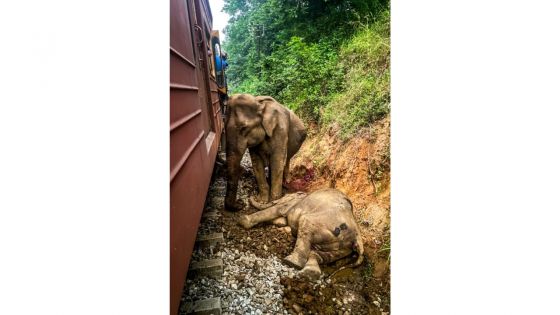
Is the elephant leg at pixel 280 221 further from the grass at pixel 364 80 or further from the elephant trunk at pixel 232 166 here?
the grass at pixel 364 80

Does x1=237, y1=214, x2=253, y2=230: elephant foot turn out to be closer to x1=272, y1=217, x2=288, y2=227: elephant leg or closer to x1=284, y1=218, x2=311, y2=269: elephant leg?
x1=272, y1=217, x2=288, y2=227: elephant leg

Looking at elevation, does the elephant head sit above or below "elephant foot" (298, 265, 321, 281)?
above

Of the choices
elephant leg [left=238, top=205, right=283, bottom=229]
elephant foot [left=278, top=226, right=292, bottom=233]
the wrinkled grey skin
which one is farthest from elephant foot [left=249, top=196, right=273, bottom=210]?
the wrinkled grey skin

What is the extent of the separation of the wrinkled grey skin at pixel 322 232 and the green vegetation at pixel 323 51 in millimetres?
738

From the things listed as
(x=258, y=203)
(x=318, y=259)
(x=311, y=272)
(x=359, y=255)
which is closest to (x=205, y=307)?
(x=311, y=272)

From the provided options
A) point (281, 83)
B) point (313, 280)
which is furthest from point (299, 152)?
point (313, 280)

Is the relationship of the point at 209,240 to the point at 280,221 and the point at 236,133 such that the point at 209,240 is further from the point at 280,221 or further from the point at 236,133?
the point at 236,133

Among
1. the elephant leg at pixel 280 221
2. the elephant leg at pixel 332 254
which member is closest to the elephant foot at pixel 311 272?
the elephant leg at pixel 332 254

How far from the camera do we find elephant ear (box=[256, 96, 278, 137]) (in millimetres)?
2787

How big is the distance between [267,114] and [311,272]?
1.67m

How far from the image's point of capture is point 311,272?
1588 mm

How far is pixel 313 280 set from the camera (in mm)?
1537
